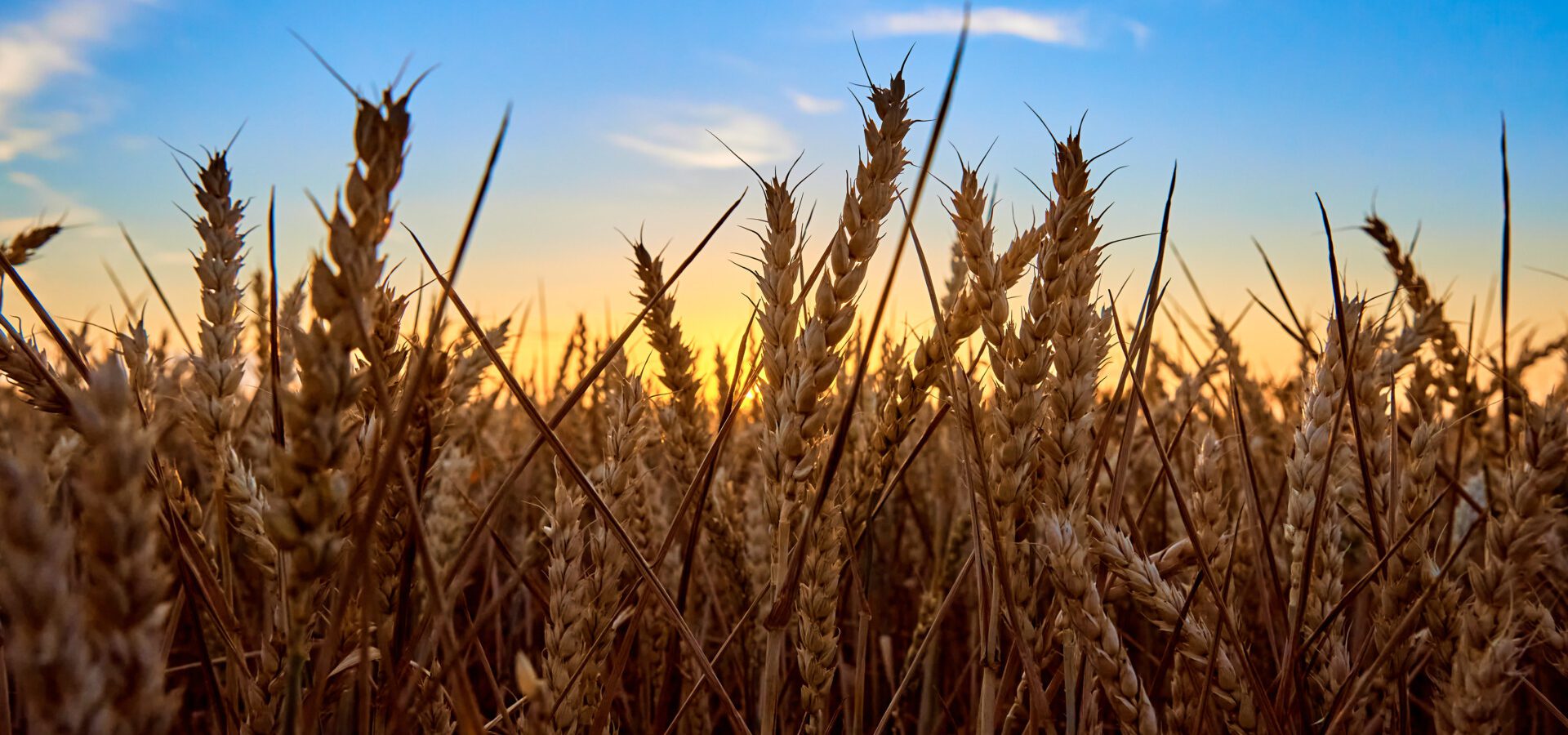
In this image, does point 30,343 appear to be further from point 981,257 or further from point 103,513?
point 981,257

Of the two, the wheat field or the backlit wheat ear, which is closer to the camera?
the wheat field

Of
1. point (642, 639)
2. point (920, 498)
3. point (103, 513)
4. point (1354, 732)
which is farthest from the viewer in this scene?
point (920, 498)

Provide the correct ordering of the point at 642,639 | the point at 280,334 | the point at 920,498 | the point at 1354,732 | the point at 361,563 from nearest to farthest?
the point at 361,563 → the point at 1354,732 → the point at 642,639 → the point at 280,334 → the point at 920,498

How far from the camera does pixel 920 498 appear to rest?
3947 mm

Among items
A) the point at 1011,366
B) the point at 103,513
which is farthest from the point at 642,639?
the point at 103,513

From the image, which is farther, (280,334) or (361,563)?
(280,334)

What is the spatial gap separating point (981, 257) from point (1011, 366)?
0.17 meters

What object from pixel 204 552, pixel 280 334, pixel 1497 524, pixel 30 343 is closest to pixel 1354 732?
pixel 1497 524

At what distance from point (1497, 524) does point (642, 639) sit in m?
1.54

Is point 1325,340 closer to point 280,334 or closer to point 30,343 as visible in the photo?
point 30,343

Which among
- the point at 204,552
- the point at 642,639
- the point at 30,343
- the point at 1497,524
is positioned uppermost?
the point at 30,343

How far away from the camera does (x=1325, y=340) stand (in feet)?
4.84

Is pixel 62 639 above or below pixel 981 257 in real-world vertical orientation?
below

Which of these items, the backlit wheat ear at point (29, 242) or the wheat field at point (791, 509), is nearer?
the wheat field at point (791, 509)
